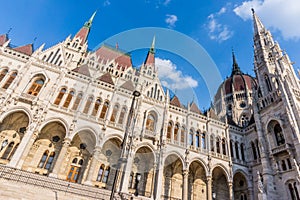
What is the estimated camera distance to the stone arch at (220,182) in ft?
69.9

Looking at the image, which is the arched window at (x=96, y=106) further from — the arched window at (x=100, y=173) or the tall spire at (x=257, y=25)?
the tall spire at (x=257, y=25)

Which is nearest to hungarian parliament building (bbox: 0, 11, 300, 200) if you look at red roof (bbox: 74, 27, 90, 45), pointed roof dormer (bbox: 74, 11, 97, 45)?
pointed roof dormer (bbox: 74, 11, 97, 45)

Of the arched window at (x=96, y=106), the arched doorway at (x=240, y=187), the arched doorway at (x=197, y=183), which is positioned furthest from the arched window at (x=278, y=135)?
the arched window at (x=96, y=106)

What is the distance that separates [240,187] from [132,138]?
15.2 metres

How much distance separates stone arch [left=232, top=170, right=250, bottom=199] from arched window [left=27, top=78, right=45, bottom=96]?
24.5 metres

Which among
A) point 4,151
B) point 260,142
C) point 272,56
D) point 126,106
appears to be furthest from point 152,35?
point 272,56

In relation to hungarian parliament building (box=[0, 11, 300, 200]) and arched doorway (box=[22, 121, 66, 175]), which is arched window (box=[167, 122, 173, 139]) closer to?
hungarian parliament building (box=[0, 11, 300, 200])

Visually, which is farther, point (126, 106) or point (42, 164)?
point (126, 106)

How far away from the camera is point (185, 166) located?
19.5 m

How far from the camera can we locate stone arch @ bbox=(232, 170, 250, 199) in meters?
21.5

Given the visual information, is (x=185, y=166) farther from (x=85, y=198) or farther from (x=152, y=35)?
(x=152, y=35)

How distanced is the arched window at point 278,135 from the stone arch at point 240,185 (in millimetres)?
5507

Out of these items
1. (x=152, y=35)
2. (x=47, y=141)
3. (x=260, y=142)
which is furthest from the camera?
(x=260, y=142)

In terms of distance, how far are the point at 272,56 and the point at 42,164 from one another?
3206 cm
